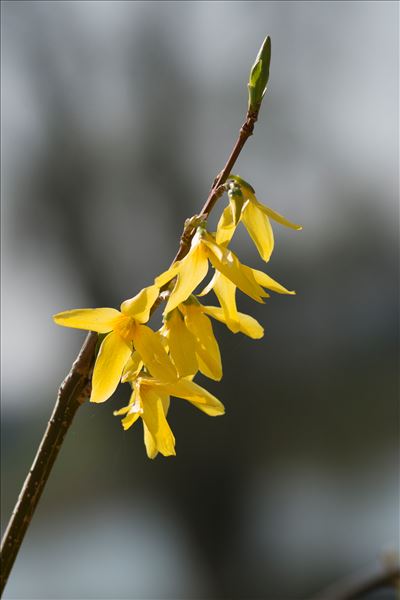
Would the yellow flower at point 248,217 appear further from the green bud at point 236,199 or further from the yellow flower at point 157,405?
the yellow flower at point 157,405

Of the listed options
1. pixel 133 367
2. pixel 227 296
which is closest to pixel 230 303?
pixel 227 296

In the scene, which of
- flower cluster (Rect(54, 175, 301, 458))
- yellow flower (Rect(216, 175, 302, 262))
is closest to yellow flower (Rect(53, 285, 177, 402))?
flower cluster (Rect(54, 175, 301, 458))

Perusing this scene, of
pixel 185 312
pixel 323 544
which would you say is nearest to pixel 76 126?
pixel 323 544

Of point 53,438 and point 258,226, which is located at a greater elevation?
point 258,226

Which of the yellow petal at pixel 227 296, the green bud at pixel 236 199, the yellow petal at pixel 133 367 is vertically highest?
the green bud at pixel 236 199

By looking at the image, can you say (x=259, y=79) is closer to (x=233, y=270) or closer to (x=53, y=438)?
(x=233, y=270)

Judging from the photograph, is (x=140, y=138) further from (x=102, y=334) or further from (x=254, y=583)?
(x=102, y=334)

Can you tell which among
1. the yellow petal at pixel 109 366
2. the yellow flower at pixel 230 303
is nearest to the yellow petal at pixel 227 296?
the yellow flower at pixel 230 303
